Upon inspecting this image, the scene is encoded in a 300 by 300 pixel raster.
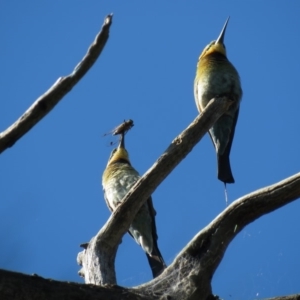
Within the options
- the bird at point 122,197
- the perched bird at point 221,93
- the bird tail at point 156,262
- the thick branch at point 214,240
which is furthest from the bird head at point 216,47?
the thick branch at point 214,240

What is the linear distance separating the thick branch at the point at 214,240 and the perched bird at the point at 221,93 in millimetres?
1543

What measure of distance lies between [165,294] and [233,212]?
0.50m

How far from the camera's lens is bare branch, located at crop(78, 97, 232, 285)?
12.7ft

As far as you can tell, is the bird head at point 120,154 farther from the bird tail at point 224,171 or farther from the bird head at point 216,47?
the bird tail at point 224,171

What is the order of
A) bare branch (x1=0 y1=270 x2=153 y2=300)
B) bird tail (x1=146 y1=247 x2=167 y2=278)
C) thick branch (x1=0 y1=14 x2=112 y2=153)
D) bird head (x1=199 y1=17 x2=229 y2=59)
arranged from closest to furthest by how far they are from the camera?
bare branch (x1=0 y1=270 x2=153 y2=300) → thick branch (x1=0 y1=14 x2=112 y2=153) → bird tail (x1=146 y1=247 x2=167 y2=278) → bird head (x1=199 y1=17 x2=229 y2=59)

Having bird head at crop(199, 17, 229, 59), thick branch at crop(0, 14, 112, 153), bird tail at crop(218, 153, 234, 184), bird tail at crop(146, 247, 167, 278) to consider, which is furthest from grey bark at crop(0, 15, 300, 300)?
bird head at crop(199, 17, 229, 59)

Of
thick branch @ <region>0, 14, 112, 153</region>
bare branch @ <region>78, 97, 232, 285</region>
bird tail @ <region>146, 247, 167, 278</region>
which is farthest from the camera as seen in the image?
bird tail @ <region>146, 247, 167, 278</region>

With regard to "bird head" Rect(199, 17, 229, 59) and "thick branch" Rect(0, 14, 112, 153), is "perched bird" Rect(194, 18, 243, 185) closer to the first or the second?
"bird head" Rect(199, 17, 229, 59)

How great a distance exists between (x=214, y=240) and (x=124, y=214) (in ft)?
2.29

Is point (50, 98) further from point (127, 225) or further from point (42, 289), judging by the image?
point (127, 225)

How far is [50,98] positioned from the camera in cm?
305

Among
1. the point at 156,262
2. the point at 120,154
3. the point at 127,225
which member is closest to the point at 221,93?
the point at 156,262

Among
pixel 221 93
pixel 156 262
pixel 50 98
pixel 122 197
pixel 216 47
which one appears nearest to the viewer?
pixel 50 98

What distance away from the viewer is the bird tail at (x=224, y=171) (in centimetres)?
497
